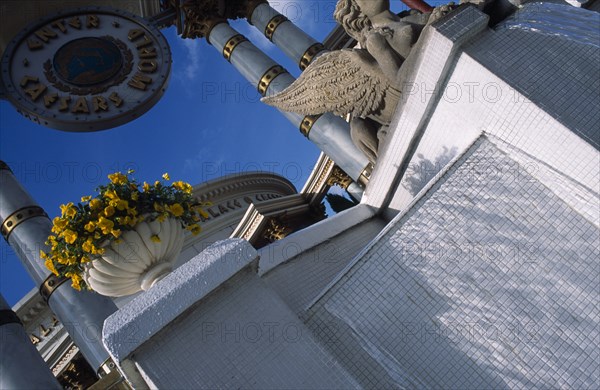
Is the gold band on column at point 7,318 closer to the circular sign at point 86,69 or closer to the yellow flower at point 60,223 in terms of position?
the yellow flower at point 60,223

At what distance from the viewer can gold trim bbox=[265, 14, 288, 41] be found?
40.1ft

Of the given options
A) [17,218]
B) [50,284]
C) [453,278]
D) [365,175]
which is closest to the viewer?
[453,278]

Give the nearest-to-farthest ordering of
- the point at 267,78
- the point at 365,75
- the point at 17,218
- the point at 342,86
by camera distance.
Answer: the point at 365,75 → the point at 342,86 → the point at 17,218 → the point at 267,78

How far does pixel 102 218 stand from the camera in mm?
4973

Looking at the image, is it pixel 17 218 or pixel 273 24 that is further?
pixel 273 24

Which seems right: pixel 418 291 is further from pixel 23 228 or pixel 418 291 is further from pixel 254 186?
pixel 254 186

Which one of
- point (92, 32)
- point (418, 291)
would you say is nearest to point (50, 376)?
point (418, 291)

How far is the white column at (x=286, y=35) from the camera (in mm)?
11492

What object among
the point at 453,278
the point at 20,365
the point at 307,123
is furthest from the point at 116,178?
the point at 307,123

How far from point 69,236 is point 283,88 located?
6.42 meters

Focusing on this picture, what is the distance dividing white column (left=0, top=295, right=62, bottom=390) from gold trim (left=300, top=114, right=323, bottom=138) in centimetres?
566

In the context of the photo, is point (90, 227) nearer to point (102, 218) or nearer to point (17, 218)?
point (102, 218)

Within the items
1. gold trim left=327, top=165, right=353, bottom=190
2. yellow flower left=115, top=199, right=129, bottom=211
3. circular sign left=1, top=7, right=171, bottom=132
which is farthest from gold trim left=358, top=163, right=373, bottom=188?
yellow flower left=115, top=199, right=129, bottom=211

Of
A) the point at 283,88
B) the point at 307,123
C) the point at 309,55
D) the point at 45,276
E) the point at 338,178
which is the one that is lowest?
the point at 338,178
